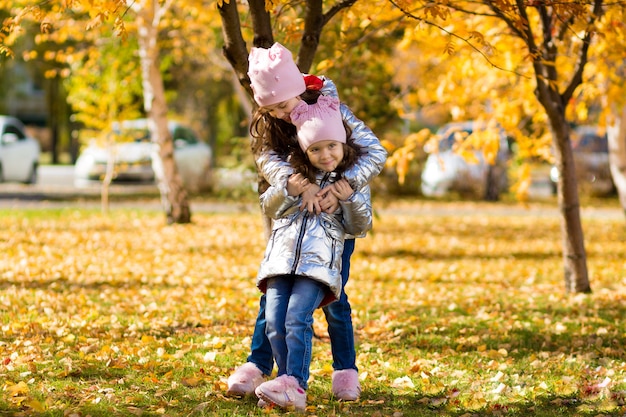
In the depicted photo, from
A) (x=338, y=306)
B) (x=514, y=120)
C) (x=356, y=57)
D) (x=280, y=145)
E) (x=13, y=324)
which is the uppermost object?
(x=356, y=57)

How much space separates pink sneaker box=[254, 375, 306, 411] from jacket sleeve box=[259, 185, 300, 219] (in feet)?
2.43

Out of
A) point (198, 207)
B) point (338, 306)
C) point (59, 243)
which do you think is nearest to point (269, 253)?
point (338, 306)

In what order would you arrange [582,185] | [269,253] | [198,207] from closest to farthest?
[269,253] → [198,207] → [582,185]

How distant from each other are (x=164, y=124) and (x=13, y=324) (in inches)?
308

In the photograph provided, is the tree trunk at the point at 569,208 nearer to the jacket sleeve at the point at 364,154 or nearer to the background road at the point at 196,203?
the jacket sleeve at the point at 364,154

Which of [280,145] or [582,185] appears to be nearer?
[280,145]

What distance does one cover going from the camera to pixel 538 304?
7.86 metres

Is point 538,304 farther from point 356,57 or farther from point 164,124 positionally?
point 164,124

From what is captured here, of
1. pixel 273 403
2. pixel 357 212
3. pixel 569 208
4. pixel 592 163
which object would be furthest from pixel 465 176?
pixel 273 403

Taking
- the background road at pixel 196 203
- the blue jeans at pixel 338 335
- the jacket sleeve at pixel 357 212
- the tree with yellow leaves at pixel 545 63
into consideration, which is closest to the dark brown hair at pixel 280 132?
the jacket sleeve at pixel 357 212

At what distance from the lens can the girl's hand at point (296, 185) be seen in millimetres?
4223

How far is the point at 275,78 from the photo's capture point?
4.21 meters

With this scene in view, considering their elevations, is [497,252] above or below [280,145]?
below

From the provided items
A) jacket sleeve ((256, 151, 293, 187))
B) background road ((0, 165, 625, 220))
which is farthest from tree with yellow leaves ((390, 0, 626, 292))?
background road ((0, 165, 625, 220))
